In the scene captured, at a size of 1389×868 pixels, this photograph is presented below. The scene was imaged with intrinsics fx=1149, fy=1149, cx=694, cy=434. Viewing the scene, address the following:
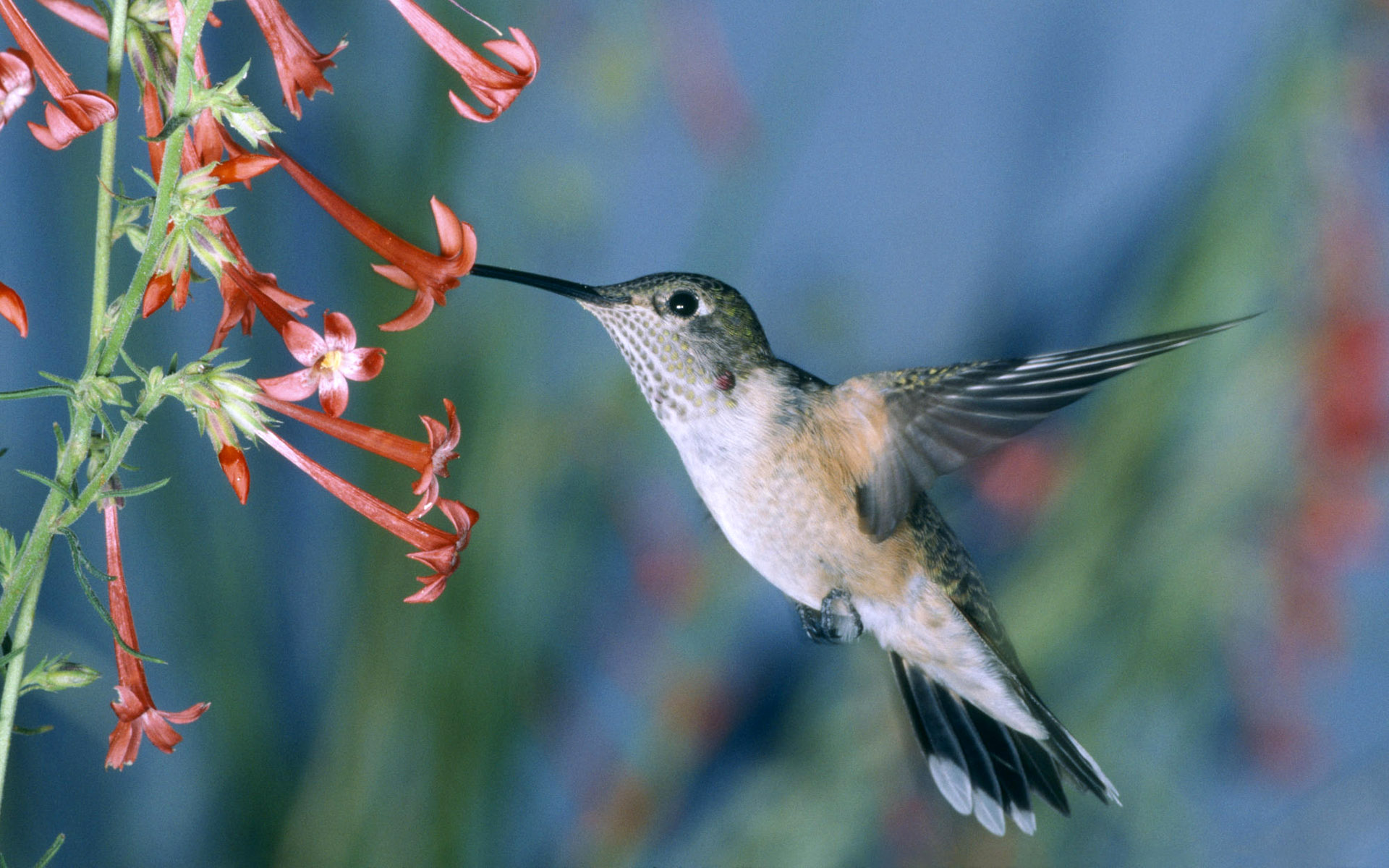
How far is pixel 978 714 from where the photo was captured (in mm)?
828

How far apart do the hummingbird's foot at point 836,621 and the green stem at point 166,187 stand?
18.9 inches

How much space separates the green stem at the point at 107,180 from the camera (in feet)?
1.11

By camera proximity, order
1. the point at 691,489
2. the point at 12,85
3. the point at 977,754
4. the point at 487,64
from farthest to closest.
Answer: the point at 691,489, the point at 977,754, the point at 487,64, the point at 12,85

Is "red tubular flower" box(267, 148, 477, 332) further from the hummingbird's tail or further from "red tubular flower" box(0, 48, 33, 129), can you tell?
the hummingbird's tail

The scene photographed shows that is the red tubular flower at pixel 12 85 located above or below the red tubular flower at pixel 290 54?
below

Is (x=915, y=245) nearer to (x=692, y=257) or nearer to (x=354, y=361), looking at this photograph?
(x=692, y=257)

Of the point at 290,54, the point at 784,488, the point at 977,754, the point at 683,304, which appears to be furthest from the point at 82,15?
the point at 977,754

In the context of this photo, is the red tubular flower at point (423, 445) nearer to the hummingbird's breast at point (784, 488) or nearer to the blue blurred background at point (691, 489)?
the hummingbird's breast at point (784, 488)

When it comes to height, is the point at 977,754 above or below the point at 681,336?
below

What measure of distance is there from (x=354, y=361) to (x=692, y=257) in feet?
3.20

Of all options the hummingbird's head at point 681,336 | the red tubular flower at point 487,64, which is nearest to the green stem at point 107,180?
the red tubular flower at point 487,64

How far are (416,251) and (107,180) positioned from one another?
103 mm

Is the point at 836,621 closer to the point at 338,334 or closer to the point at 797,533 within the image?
the point at 797,533

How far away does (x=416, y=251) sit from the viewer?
1.35ft
